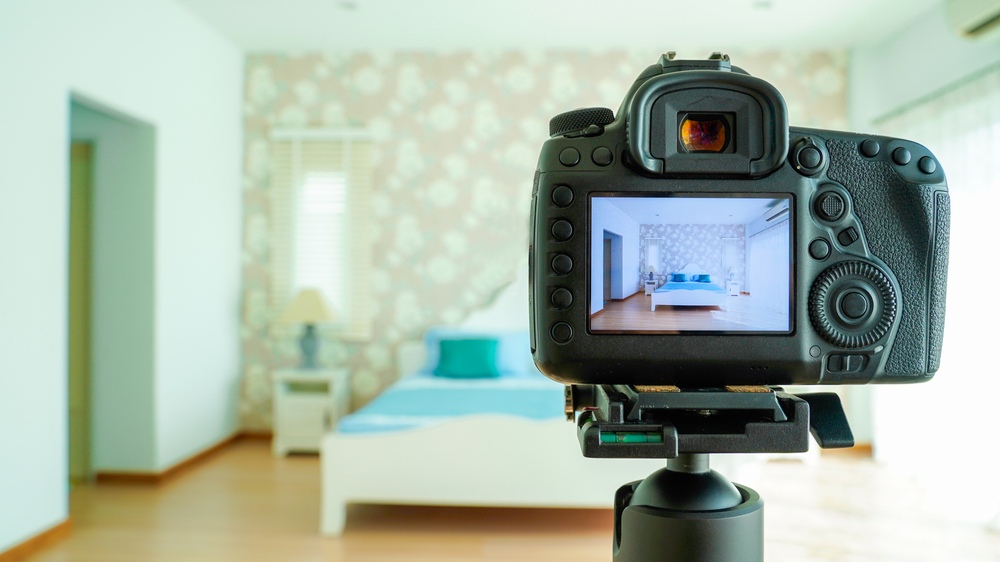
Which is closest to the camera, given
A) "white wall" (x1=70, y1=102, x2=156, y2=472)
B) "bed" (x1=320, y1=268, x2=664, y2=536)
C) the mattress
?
"bed" (x1=320, y1=268, x2=664, y2=536)

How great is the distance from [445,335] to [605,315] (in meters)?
3.13

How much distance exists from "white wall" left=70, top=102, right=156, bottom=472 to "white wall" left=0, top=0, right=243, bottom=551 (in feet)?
0.19

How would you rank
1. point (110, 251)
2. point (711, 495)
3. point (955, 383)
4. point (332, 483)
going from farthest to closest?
point (110, 251), point (955, 383), point (332, 483), point (711, 495)

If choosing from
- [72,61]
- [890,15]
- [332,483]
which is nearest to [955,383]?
[890,15]

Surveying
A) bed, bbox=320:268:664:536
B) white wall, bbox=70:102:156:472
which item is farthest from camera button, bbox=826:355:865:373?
white wall, bbox=70:102:156:472

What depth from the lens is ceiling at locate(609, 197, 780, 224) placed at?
25.1 inches

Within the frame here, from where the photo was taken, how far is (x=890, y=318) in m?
0.65

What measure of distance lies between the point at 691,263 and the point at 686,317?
0.06 meters

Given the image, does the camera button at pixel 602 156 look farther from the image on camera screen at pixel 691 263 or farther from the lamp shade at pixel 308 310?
the lamp shade at pixel 308 310

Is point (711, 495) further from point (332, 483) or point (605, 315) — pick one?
point (332, 483)

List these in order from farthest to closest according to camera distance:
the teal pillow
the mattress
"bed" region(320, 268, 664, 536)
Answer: the teal pillow < the mattress < "bed" region(320, 268, 664, 536)

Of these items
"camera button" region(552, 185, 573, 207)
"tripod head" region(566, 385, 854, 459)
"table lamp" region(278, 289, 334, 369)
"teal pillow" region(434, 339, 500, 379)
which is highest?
"camera button" region(552, 185, 573, 207)

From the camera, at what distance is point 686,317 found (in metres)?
0.65

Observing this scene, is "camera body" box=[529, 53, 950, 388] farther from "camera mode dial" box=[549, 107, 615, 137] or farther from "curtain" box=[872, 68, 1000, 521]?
"curtain" box=[872, 68, 1000, 521]
